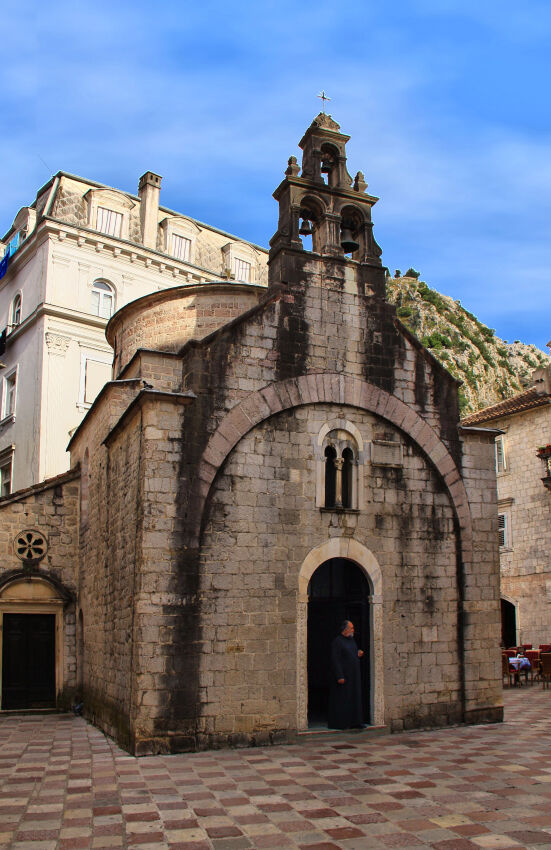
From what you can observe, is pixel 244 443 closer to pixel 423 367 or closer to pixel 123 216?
pixel 423 367

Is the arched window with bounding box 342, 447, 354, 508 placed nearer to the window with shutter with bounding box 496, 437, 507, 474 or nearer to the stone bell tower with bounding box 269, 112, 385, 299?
the stone bell tower with bounding box 269, 112, 385, 299

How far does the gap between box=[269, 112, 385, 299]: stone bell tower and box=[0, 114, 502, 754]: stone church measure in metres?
0.04

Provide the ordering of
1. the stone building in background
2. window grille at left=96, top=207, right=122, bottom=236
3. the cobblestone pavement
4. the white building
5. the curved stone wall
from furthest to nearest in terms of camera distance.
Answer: window grille at left=96, top=207, right=122, bottom=236 → the stone building in background → the white building → the curved stone wall → the cobblestone pavement

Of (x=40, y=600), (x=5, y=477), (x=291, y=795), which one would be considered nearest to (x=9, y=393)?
(x=5, y=477)

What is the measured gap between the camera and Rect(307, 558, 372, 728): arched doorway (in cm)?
1202

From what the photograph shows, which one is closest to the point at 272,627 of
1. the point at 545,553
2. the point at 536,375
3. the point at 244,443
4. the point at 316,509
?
the point at 316,509

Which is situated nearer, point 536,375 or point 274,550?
point 274,550

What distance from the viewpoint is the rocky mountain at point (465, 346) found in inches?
2459

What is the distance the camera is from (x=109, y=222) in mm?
27078

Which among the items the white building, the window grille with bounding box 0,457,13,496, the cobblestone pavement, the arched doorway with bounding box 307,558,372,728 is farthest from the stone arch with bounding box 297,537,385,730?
the window grille with bounding box 0,457,13,496

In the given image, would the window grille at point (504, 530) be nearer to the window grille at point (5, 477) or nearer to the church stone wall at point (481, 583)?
the church stone wall at point (481, 583)

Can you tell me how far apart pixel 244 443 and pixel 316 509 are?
164 centimetres

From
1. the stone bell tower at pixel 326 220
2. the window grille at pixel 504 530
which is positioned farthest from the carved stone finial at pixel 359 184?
the window grille at pixel 504 530

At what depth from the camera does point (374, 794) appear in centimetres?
804
